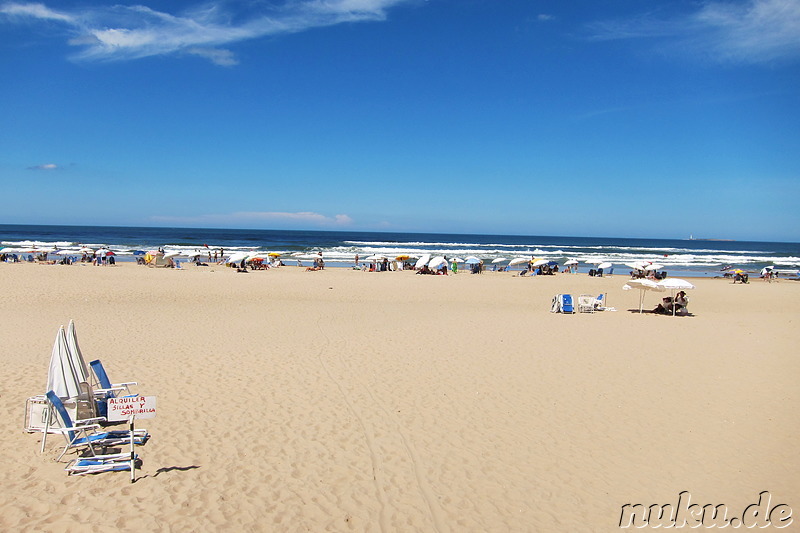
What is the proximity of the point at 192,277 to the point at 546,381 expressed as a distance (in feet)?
66.2

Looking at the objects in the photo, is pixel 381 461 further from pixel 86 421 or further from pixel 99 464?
pixel 86 421

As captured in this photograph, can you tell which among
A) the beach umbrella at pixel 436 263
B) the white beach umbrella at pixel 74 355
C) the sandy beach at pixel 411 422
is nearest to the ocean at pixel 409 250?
the beach umbrella at pixel 436 263

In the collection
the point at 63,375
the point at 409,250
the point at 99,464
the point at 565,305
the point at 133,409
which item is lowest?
the point at 99,464

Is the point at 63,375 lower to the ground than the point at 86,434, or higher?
higher

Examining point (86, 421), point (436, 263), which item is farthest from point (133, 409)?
point (436, 263)

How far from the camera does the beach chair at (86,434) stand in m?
4.91

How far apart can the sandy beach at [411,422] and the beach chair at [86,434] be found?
22 cm

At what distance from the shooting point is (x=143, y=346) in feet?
32.7

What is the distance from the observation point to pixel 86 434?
539cm

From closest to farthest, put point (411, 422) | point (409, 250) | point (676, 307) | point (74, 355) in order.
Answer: point (74, 355), point (411, 422), point (676, 307), point (409, 250)

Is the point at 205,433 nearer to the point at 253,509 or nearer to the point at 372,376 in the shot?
the point at 253,509

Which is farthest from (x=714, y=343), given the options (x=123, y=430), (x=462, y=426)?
(x=123, y=430)

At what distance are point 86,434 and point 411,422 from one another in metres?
3.61

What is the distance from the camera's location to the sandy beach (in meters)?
4.40
